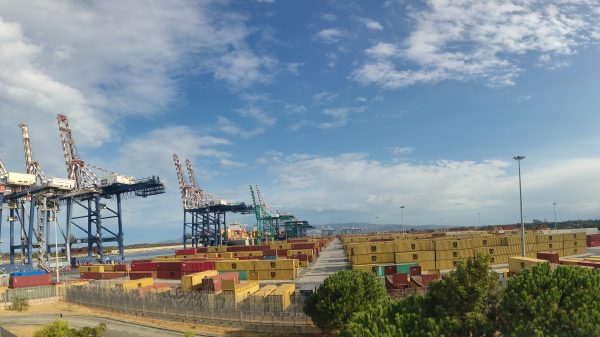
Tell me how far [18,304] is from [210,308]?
89.9 feet

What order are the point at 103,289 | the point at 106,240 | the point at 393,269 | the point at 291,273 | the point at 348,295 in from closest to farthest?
the point at 348,295
the point at 103,289
the point at 393,269
the point at 291,273
the point at 106,240

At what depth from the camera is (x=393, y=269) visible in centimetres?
5681

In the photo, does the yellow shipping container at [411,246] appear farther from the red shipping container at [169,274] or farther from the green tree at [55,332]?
the green tree at [55,332]

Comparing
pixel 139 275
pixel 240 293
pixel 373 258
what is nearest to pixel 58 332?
pixel 240 293

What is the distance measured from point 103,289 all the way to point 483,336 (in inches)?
1735

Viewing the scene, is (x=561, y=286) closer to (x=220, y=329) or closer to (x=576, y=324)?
(x=576, y=324)

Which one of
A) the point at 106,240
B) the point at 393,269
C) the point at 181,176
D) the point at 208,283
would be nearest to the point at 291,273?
the point at 393,269

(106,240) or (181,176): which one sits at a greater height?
(181,176)

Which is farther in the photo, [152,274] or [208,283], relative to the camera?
[152,274]

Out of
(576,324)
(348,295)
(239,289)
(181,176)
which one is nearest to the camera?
(576,324)

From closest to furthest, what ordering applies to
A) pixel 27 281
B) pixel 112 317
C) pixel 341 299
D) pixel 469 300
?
pixel 469 300
pixel 341 299
pixel 112 317
pixel 27 281

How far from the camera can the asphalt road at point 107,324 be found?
37.0m

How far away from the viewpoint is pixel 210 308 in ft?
129

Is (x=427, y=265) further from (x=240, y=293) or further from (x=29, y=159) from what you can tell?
(x=29, y=159)
